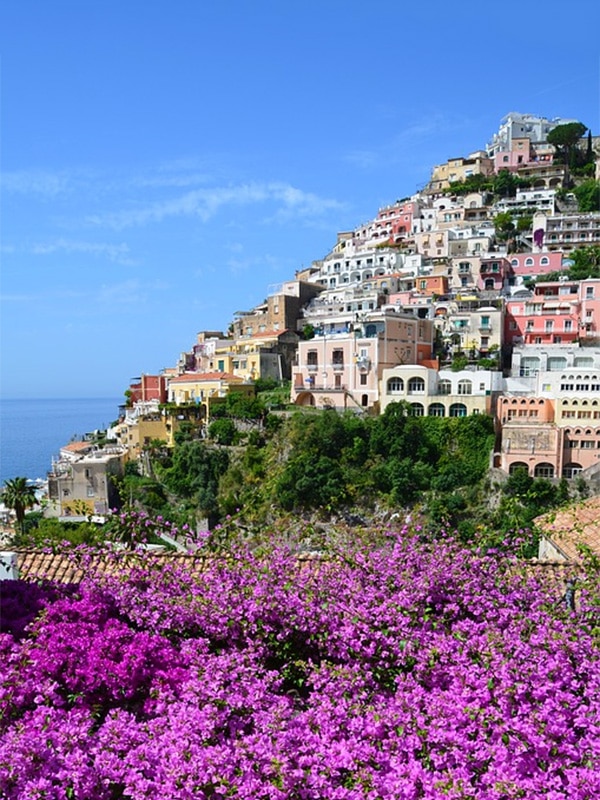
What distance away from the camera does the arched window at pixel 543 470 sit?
2250 cm

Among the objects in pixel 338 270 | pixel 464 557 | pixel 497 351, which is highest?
pixel 338 270

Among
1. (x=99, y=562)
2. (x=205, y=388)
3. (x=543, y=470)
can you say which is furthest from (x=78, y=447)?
(x=99, y=562)

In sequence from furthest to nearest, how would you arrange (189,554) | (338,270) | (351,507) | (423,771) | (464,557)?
(338,270), (351,507), (189,554), (464,557), (423,771)

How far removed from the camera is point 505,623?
4.53 metres

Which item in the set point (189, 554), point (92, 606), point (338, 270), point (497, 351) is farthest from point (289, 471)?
point (338, 270)

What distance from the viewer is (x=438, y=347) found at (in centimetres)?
3081

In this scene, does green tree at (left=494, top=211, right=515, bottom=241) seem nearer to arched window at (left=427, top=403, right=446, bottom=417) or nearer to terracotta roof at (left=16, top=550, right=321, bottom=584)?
arched window at (left=427, top=403, right=446, bottom=417)

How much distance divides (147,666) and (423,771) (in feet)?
6.62

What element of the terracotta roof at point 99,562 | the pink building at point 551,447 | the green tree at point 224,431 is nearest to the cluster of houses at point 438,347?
the pink building at point 551,447

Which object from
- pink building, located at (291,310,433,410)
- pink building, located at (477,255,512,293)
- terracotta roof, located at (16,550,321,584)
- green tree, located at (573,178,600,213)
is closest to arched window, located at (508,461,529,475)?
pink building, located at (291,310,433,410)

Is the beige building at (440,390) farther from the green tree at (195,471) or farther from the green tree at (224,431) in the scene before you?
the green tree at (195,471)

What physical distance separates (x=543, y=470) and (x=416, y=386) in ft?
21.3

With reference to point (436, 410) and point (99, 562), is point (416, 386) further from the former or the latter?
point (99, 562)

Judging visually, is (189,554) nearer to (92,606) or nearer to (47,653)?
(92,606)
